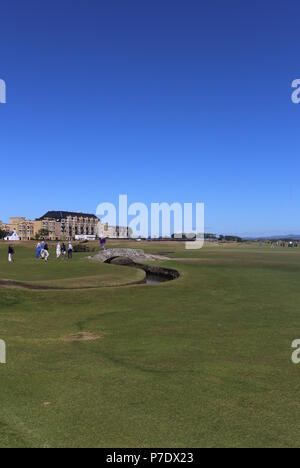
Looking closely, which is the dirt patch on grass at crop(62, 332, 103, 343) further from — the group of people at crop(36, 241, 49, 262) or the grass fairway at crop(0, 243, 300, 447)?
the group of people at crop(36, 241, 49, 262)

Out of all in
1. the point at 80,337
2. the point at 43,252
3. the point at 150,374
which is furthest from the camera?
the point at 43,252

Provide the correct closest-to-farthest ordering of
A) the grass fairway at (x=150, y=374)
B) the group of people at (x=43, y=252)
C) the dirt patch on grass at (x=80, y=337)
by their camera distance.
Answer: the grass fairway at (x=150, y=374) → the dirt patch on grass at (x=80, y=337) → the group of people at (x=43, y=252)

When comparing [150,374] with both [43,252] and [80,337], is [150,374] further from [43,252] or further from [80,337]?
[43,252]

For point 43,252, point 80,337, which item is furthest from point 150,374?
point 43,252

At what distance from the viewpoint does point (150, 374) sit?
34.6 ft

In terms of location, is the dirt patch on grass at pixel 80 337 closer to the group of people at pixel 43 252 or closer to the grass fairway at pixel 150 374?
the grass fairway at pixel 150 374

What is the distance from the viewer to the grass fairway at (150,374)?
23.8 ft

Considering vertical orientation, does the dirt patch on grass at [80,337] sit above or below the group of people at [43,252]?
below

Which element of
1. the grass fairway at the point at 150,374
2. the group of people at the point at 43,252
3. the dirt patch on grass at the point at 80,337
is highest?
the group of people at the point at 43,252

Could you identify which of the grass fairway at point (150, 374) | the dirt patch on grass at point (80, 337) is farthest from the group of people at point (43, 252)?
the dirt patch on grass at point (80, 337)

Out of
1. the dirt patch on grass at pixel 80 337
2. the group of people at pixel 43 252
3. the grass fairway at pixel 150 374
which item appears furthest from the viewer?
the group of people at pixel 43 252
